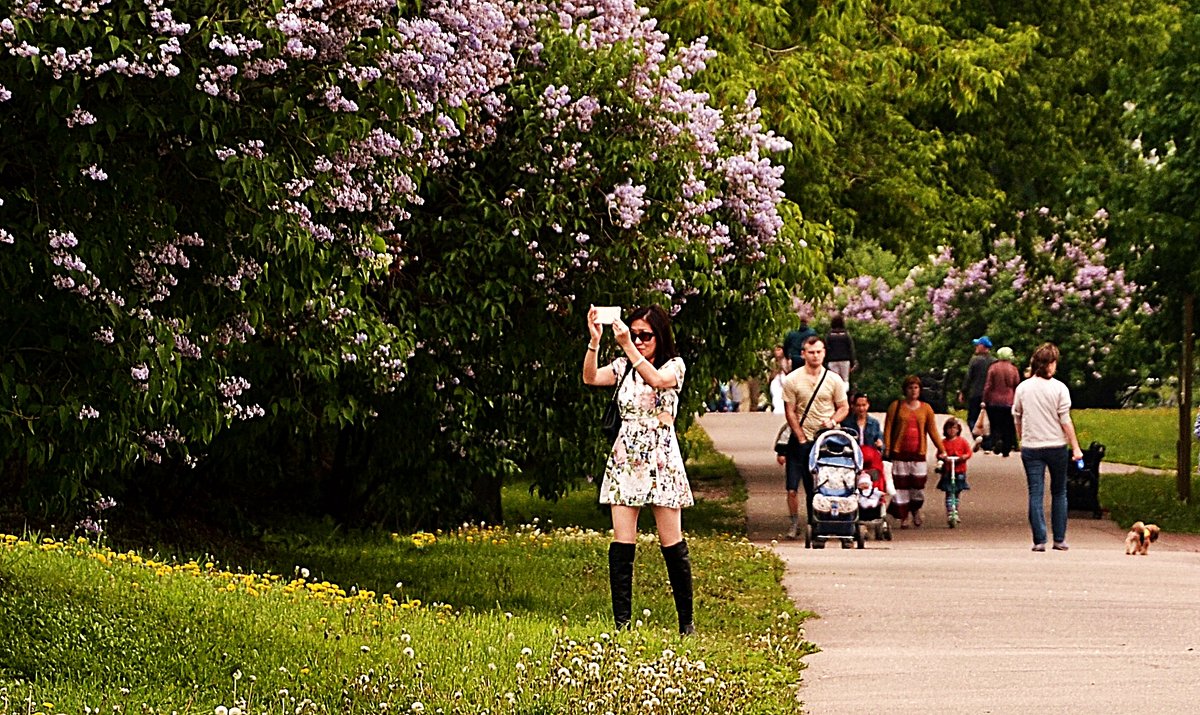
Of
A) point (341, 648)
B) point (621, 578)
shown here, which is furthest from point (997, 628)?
point (341, 648)

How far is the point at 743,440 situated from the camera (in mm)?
38812

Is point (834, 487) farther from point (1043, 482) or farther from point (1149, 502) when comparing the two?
point (1149, 502)

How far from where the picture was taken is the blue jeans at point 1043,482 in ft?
53.7

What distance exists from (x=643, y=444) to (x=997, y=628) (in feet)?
7.95

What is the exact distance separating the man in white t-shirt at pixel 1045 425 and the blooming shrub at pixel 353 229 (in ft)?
6.73

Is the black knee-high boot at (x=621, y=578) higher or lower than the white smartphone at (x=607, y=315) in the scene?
lower

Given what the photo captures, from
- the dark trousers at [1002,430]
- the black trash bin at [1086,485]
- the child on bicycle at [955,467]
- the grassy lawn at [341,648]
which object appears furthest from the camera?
the dark trousers at [1002,430]

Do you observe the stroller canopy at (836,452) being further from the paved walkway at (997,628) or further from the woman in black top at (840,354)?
the woman in black top at (840,354)

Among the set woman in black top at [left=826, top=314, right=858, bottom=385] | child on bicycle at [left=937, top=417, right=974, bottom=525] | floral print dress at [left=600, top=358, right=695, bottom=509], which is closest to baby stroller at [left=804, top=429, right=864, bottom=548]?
child on bicycle at [left=937, top=417, right=974, bottom=525]

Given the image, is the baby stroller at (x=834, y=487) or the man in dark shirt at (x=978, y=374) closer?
the baby stroller at (x=834, y=487)

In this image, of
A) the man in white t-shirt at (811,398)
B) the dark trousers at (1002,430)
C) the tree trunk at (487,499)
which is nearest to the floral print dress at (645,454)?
the man in white t-shirt at (811,398)

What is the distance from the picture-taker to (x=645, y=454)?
9.80m

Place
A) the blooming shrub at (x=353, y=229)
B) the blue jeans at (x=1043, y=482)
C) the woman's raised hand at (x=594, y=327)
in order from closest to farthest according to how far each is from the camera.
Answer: the blooming shrub at (x=353, y=229) → the woman's raised hand at (x=594, y=327) → the blue jeans at (x=1043, y=482)

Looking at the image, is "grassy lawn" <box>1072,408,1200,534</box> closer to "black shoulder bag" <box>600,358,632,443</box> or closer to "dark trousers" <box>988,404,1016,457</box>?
"dark trousers" <box>988,404,1016,457</box>
